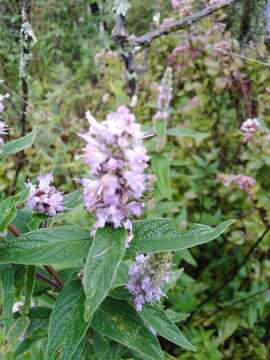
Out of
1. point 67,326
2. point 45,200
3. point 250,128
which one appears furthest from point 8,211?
point 250,128

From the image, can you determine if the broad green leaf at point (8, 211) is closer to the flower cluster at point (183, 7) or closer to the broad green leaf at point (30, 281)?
the broad green leaf at point (30, 281)

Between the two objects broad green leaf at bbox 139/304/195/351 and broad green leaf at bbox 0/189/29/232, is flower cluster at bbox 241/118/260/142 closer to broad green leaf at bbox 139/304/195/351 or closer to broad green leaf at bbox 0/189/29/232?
broad green leaf at bbox 139/304/195/351

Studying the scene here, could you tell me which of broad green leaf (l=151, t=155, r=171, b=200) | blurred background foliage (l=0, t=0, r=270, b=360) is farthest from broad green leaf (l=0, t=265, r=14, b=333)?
broad green leaf (l=151, t=155, r=171, b=200)

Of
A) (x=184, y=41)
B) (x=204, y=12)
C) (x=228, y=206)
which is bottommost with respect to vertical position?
(x=228, y=206)

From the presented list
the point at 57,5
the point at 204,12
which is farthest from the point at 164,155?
the point at 57,5

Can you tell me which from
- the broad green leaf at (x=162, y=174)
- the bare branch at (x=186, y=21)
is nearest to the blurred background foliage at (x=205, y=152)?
the broad green leaf at (x=162, y=174)

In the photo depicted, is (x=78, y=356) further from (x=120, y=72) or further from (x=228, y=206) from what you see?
(x=120, y=72)
